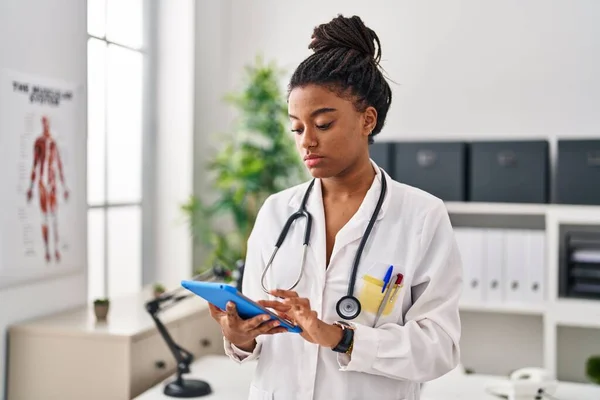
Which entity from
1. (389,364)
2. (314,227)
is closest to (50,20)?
(314,227)

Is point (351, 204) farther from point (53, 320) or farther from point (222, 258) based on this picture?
point (222, 258)

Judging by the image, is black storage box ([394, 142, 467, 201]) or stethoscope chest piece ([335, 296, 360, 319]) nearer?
stethoscope chest piece ([335, 296, 360, 319])

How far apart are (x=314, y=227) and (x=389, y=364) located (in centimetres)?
31

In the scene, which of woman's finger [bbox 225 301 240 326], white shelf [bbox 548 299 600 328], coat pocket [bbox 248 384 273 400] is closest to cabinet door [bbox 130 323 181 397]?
coat pocket [bbox 248 384 273 400]

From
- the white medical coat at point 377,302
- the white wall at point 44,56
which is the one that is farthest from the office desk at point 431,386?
the white medical coat at point 377,302

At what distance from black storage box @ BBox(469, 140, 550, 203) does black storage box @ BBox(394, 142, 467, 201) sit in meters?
0.06

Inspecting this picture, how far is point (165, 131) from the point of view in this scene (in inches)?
144

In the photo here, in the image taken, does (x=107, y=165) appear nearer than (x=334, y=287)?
No

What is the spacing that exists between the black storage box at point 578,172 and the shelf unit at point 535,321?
4 centimetres

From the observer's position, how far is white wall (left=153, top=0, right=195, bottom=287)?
3.62 metres

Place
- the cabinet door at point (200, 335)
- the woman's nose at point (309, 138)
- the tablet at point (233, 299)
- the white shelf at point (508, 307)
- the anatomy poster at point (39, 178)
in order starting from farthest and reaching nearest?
the white shelf at point (508, 307) < the cabinet door at point (200, 335) < the anatomy poster at point (39, 178) < the woman's nose at point (309, 138) < the tablet at point (233, 299)

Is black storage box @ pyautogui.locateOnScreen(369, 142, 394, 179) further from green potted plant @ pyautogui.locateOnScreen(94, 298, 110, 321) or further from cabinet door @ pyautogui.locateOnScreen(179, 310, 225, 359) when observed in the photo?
green potted plant @ pyautogui.locateOnScreen(94, 298, 110, 321)

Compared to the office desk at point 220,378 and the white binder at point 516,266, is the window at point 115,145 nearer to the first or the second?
the office desk at point 220,378

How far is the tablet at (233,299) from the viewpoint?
1.23 m
